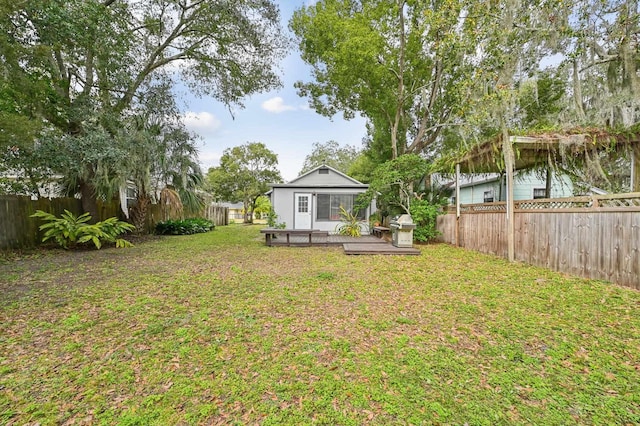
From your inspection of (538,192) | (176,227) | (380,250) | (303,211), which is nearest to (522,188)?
(538,192)

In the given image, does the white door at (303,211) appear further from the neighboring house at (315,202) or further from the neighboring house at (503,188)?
the neighboring house at (503,188)

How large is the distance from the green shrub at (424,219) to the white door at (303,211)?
4717 mm

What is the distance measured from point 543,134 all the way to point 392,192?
4.67 metres

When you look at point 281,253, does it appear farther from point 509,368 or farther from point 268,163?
point 268,163

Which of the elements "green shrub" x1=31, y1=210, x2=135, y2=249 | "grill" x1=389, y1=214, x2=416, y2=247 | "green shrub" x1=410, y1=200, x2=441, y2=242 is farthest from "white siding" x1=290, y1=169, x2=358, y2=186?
"green shrub" x1=31, y1=210, x2=135, y2=249

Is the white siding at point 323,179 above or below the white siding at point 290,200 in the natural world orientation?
above

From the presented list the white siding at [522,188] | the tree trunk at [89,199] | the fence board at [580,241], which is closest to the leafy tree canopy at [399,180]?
the fence board at [580,241]

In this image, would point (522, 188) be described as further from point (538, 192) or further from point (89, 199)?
point (89, 199)

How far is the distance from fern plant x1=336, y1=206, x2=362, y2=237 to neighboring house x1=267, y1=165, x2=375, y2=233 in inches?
8.4

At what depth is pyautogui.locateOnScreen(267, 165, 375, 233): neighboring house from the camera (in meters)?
12.2

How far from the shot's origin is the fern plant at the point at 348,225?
1138cm

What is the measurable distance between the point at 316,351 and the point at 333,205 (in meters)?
10.1

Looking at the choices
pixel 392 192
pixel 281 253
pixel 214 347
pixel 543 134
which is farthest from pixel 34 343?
pixel 392 192

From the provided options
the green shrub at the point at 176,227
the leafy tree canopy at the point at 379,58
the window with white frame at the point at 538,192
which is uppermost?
the leafy tree canopy at the point at 379,58
